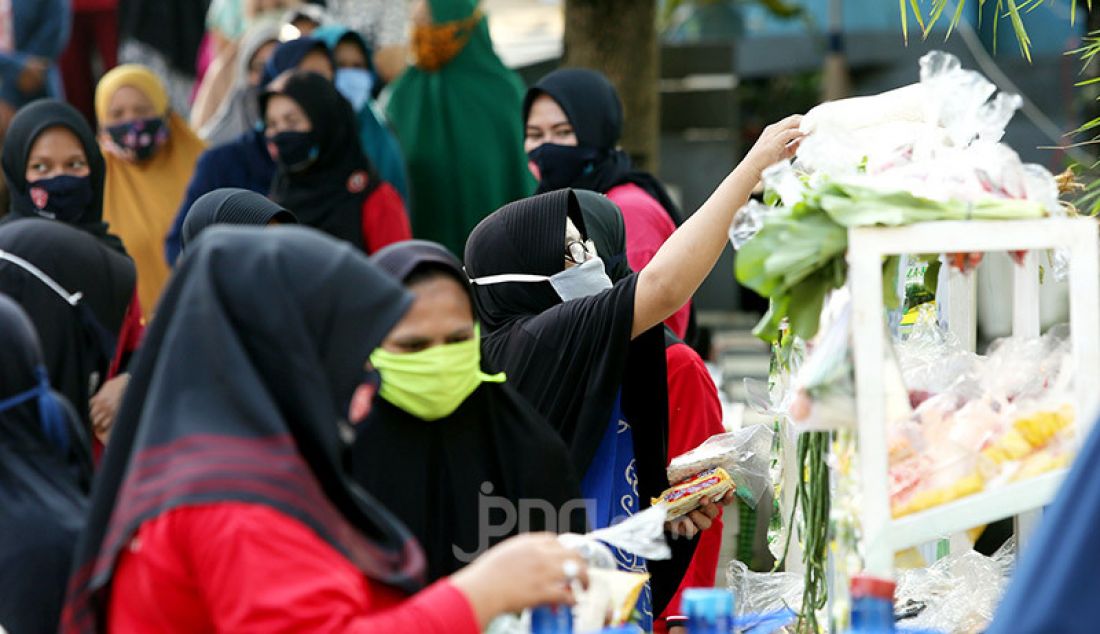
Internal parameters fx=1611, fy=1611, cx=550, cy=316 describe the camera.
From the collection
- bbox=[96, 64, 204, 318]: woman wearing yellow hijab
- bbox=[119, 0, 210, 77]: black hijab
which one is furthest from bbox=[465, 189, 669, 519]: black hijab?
bbox=[119, 0, 210, 77]: black hijab

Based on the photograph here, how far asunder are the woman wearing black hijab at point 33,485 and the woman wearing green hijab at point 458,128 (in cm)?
420

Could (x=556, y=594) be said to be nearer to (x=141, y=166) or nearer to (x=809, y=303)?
(x=809, y=303)

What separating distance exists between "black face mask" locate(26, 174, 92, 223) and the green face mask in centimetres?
251

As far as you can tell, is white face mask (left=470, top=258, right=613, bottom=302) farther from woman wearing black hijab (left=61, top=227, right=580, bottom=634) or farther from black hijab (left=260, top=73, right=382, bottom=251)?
black hijab (left=260, top=73, right=382, bottom=251)

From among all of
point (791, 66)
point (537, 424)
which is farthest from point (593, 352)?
point (791, 66)

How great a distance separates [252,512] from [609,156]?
11.4 ft

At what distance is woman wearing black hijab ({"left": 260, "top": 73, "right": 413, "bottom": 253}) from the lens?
5879 millimetres

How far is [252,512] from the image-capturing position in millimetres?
2098

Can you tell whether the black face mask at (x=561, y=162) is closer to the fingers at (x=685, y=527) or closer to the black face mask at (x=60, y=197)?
the black face mask at (x=60, y=197)

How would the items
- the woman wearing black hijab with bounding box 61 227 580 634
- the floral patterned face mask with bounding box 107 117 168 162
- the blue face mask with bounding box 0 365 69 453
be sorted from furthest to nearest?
the floral patterned face mask with bounding box 107 117 168 162, the blue face mask with bounding box 0 365 69 453, the woman wearing black hijab with bounding box 61 227 580 634

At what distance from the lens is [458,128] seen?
22.8ft

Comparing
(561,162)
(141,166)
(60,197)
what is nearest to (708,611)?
(561,162)

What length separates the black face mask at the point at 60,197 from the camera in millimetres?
4973

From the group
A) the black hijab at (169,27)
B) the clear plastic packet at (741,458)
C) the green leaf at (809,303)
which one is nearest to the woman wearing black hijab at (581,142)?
the clear plastic packet at (741,458)
